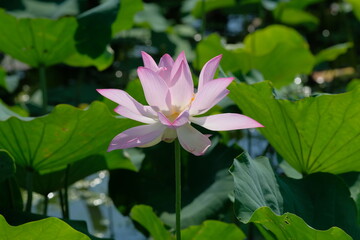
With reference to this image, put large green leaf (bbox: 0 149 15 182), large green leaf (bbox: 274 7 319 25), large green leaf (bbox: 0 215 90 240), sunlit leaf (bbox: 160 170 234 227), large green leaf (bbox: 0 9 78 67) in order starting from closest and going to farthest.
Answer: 1. large green leaf (bbox: 0 215 90 240)
2. large green leaf (bbox: 0 149 15 182)
3. sunlit leaf (bbox: 160 170 234 227)
4. large green leaf (bbox: 0 9 78 67)
5. large green leaf (bbox: 274 7 319 25)

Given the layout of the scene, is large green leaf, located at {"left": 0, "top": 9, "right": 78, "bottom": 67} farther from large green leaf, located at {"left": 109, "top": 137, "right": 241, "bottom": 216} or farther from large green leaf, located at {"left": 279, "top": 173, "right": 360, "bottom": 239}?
large green leaf, located at {"left": 279, "top": 173, "right": 360, "bottom": 239}

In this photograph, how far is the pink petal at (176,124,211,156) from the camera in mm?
780

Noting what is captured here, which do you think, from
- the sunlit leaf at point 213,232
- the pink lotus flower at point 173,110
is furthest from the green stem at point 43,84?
the pink lotus flower at point 173,110

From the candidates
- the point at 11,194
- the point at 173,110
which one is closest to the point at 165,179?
the point at 11,194

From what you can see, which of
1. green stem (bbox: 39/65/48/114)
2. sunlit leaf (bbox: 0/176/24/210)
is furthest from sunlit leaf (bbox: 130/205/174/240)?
green stem (bbox: 39/65/48/114)

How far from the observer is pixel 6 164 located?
3.51 feet

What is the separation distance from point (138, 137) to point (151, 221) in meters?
0.49

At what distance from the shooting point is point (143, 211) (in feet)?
4.03

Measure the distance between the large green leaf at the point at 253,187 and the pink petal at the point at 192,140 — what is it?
15 cm

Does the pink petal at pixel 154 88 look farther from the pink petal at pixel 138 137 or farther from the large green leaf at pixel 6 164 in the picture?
the large green leaf at pixel 6 164

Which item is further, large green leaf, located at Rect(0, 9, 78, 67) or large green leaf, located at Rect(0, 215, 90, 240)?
large green leaf, located at Rect(0, 9, 78, 67)

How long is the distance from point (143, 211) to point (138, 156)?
31 cm

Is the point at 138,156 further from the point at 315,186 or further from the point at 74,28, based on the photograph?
the point at 315,186

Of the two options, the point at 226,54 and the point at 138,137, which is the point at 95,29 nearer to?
the point at 226,54
